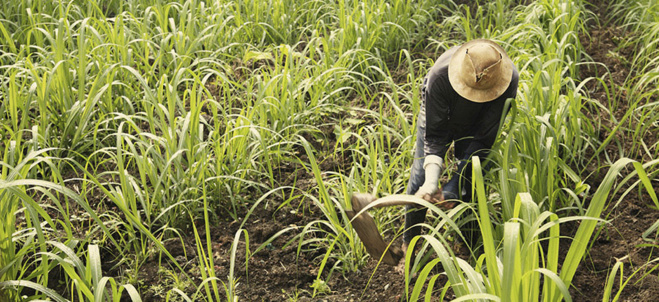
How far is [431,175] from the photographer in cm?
256

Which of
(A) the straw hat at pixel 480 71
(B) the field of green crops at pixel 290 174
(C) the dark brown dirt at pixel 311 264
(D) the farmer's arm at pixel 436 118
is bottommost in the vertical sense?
(C) the dark brown dirt at pixel 311 264

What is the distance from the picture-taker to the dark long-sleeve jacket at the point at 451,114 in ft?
8.39

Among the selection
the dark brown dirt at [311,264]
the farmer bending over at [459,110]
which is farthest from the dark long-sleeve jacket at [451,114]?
the dark brown dirt at [311,264]

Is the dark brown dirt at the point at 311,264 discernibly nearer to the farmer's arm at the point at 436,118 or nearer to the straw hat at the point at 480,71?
the farmer's arm at the point at 436,118

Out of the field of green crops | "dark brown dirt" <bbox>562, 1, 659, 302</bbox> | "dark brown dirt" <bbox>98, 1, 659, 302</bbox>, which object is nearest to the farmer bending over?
the field of green crops

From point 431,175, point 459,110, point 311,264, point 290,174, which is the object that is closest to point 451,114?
point 459,110

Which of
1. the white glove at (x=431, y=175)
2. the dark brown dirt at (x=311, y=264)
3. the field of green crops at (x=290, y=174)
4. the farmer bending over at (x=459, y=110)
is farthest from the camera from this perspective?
the dark brown dirt at (x=311, y=264)

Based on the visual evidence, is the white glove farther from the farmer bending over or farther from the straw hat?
the straw hat

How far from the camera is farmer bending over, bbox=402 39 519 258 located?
240 cm

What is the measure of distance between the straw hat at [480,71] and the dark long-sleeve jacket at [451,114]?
0.09m

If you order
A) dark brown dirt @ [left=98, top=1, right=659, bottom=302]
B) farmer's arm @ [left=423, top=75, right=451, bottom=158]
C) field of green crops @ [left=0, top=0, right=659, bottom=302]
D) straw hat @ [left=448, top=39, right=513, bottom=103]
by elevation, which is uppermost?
straw hat @ [left=448, top=39, right=513, bottom=103]

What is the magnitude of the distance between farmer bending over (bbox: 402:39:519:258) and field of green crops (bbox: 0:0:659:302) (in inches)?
3.9

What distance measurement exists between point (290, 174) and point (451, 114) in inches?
40.1

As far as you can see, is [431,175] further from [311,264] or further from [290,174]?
[290,174]
